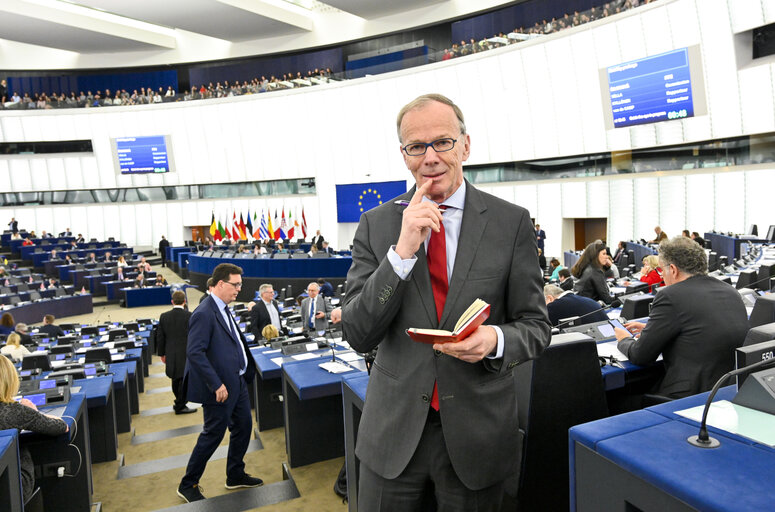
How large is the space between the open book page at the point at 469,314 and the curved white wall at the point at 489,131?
13898 mm

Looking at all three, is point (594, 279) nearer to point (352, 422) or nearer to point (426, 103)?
A: point (352, 422)

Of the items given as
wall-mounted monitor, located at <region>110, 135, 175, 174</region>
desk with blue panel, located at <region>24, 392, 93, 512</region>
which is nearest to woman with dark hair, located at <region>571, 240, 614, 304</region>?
desk with blue panel, located at <region>24, 392, 93, 512</region>

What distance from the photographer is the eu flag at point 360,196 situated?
21.4 m

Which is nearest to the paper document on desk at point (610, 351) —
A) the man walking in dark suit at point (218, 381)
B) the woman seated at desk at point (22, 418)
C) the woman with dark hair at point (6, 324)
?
the man walking in dark suit at point (218, 381)

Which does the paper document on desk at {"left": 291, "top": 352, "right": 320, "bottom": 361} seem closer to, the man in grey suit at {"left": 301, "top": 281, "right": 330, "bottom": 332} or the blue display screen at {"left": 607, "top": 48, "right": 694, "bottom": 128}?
the man in grey suit at {"left": 301, "top": 281, "right": 330, "bottom": 332}

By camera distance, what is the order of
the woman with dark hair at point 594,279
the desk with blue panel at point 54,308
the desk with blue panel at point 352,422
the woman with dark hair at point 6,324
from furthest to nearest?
1. the desk with blue panel at point 54,308
2. the woman with dark hair at point 6,324
3. the woman with dark hair at point 594,279
4. the desk with blue panel at point 352,422

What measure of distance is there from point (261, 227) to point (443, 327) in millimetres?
24146

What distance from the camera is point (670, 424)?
4.36 feet

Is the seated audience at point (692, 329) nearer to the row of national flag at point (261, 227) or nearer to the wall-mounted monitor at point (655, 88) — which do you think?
the wall-mounted monitor at point (655, 88)

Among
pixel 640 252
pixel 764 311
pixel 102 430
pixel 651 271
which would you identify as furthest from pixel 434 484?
pixel 640 252

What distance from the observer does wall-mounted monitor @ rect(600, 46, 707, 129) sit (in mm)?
13000

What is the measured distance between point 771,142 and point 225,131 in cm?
2044

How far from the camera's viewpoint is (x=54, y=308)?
14.3 meters

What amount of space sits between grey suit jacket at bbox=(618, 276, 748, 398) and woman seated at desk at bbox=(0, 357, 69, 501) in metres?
3.20
